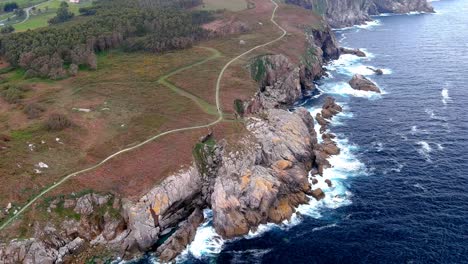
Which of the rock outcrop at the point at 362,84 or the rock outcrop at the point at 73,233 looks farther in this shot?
the rock outcrop at the point at 362,84

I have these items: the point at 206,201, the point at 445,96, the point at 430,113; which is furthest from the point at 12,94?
the point at 445,96

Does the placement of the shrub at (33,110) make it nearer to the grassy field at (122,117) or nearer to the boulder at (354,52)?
the grassy field at (122,117)

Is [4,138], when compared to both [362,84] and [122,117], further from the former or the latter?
[362,84]

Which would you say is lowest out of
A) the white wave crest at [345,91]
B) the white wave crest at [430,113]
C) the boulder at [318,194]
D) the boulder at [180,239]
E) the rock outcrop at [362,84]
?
the boulder at [180,239]

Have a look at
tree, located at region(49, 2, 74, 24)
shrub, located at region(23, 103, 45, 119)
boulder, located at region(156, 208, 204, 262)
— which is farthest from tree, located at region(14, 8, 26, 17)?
boulder, located at region(156, 208, 204, 262)

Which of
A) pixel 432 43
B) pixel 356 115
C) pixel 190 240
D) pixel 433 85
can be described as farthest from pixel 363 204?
pixel 432 43

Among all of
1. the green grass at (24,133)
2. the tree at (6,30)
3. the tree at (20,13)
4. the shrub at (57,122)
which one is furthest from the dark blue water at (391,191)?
the tree at (20,13)
